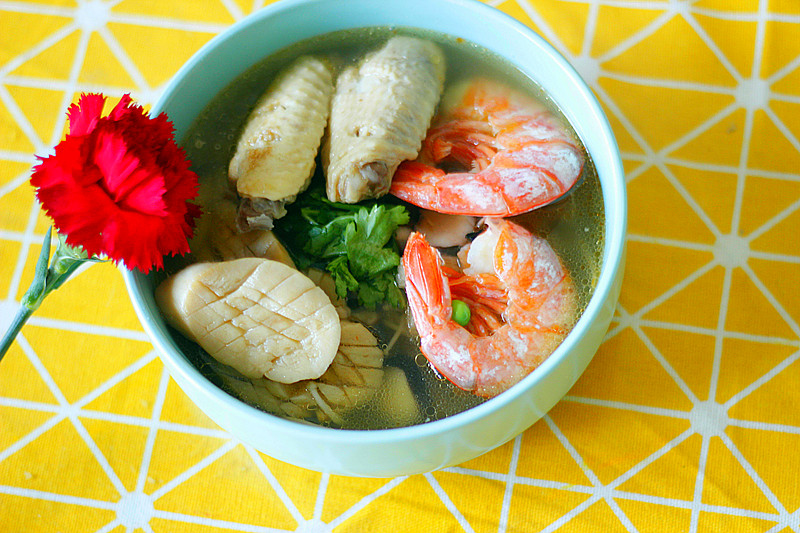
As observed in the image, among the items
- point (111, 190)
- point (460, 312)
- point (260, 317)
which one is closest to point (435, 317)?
point (460, 312)

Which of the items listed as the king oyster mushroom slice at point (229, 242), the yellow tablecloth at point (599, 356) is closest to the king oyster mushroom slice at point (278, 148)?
the king oyster mushroom slice at point (229, 242)

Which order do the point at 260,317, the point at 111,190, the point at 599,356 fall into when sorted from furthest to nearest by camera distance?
the point at 599,356, the point at 260,317, the point at 111,190

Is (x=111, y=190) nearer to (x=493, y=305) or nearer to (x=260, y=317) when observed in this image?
(x=260, y=317)

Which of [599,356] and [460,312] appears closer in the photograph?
[460,312]

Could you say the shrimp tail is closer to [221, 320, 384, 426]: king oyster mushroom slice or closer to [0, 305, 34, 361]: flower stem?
[221, 320, 384, 426]: king oyster mushroom slice

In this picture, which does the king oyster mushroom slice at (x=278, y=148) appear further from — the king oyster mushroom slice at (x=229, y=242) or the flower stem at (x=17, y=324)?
the flower stem at (x=17, y=324)

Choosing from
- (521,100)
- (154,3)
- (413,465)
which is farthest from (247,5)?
→ (413,465)
